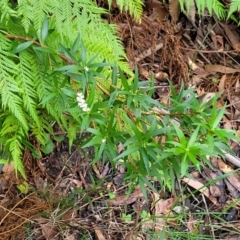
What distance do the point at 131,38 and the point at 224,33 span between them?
0.70 metres

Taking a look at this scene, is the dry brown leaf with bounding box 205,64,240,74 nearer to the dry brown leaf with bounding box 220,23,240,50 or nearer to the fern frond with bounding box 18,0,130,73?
the dry brown leaf with bounding box 220,23,240,50

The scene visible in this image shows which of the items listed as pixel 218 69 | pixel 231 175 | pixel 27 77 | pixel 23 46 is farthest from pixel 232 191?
pixel 23 46

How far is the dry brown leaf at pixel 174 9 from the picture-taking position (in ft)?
9.34

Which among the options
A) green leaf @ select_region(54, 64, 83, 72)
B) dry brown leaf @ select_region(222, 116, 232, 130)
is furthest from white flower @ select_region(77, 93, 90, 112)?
dry brown leaf @ select_region(222, 116, 232, 130)

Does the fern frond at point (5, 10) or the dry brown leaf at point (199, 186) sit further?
the dry brown leaf at point (199, 186)

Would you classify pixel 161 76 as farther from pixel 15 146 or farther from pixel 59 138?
pixel 15 146

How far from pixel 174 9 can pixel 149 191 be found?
1.19 metres

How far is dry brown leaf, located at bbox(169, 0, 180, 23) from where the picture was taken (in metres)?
2.85

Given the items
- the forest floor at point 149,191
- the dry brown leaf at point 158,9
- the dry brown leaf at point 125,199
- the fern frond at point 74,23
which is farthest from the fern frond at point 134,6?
the dry brown leaf at point 125,199

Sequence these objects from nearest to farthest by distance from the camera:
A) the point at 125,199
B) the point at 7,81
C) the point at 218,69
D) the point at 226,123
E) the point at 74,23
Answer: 1. the point at 7,81
2. the point at 74,23
3. the point at 125,199
4. the point at 226,123
5. the point at 218,69

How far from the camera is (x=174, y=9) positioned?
9.41 feet

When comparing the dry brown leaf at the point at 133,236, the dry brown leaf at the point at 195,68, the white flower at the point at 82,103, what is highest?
the white flower at the point at 82,103

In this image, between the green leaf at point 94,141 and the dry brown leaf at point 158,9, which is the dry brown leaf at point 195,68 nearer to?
the dry brown leaf at point 158,9

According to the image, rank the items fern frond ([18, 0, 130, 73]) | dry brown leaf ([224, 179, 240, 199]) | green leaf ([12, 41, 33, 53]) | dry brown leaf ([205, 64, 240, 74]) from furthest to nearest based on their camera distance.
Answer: dry brown leaf ([205, 64, 240, 74])
dry brown leaf ([224, 179, 240, 199])
fern frond ([18, 0, 130, 73])
green leaf ([12, 41, 33, 53])
